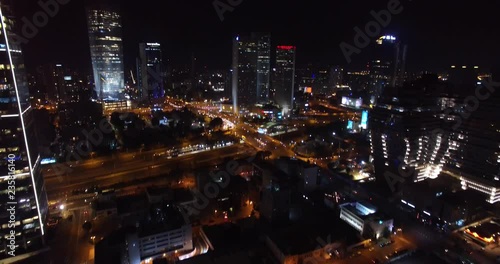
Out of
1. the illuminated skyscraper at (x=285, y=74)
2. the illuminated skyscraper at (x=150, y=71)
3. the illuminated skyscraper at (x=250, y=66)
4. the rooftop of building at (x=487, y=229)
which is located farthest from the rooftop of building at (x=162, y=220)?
the illuminated skyscraper at (x=150, y=71)

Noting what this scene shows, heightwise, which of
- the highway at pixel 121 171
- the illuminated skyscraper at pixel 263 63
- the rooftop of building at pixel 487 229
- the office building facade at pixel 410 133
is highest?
the illuminated skyscraper at pixel 263 63

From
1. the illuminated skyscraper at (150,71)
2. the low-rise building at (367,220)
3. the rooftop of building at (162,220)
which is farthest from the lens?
the illuminated skyscraper at (150,71)

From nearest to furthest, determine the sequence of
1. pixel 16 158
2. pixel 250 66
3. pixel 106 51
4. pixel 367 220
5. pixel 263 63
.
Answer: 1. pixel 16 158
2. pixel 367 220
3. pixel 250 66
4. pixel 263 63
5. pixel 106 51

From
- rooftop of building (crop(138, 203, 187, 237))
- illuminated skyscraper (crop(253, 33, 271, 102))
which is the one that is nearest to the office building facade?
rooftop of building (crop(138, 203, 187, 237))

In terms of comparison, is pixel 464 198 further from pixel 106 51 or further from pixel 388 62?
pixel 106 51

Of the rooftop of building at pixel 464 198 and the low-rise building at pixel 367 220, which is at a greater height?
the rooftop of building at pixel 464 198

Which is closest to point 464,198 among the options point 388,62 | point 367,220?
point 367,220

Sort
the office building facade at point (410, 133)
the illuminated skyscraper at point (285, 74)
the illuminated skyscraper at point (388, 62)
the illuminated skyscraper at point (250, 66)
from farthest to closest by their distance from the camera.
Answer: the illuminated skyscraper at point (285, 74) → the illuminated skyscraper at point (250, 66) → the illuminated skyscraper at point (388, 62) → the office building facade at point (410, 133)

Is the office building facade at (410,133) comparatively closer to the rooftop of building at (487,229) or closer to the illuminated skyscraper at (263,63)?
the rooftop of building at (487,229)
